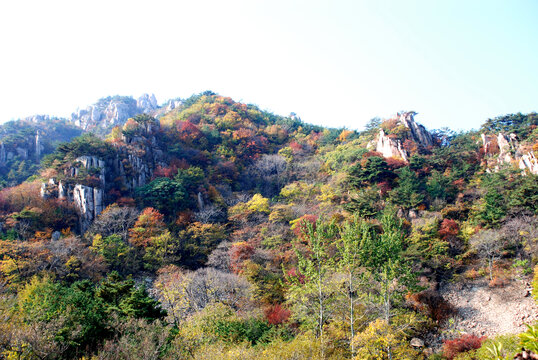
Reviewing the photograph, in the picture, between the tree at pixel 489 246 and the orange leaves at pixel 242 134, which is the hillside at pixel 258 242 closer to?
the tree at pixel 489 246

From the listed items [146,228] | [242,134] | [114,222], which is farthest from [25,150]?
[242,134]

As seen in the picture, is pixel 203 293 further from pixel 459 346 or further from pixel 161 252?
pixel 459 346

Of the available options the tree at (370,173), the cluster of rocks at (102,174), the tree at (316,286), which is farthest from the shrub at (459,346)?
the cluster of rocks at (102,174)

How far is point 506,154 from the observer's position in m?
28.3

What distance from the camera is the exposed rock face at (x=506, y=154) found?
25578mm

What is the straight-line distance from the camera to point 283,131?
5019cm

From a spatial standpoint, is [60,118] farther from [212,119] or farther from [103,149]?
[103,149]

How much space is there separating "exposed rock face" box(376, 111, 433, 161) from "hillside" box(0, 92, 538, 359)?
0.19m

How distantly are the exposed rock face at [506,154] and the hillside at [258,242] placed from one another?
0.47 ft

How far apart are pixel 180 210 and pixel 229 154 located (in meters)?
13.3

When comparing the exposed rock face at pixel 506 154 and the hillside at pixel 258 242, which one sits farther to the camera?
the exposed rock face at pixel 506 154

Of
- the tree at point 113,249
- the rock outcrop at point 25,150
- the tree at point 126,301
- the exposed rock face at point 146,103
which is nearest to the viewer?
the tree at point 126,301

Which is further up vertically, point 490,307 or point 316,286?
point 316,286

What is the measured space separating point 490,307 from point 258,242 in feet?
52.0
